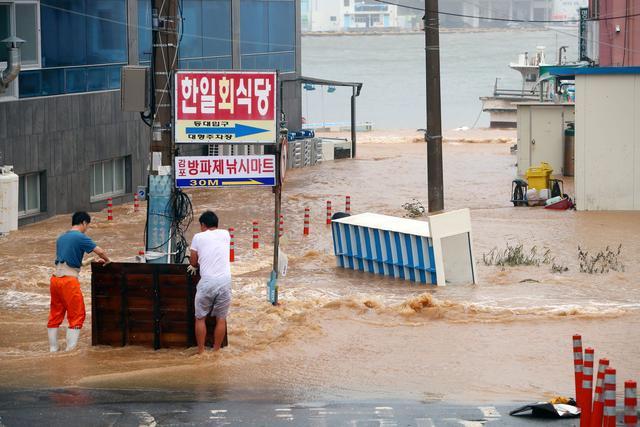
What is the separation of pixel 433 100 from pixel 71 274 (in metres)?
15.2

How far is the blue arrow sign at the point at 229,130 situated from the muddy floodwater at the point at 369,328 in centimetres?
240

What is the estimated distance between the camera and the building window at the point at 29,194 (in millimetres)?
28219

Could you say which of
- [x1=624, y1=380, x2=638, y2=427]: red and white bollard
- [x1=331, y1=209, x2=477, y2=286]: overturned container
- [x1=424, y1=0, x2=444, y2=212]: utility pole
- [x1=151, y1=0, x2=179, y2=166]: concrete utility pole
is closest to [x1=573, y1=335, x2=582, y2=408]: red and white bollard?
[x1=624, y1=380, x2=638, y2=427]: red and white bollard

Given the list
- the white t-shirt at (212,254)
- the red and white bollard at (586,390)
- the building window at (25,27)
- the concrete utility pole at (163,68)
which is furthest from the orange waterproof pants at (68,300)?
the building window at (25,27)

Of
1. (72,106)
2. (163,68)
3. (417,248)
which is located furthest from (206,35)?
(163,68)

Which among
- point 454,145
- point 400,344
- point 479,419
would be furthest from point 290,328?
point 454,145

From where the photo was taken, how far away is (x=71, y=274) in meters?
13.0

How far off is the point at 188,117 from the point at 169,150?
511mm

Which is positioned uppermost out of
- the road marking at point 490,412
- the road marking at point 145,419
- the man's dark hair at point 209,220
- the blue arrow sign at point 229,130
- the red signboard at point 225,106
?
→ the red signboard at point 225,106

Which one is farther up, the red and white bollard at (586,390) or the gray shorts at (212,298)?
the gray shorts at (212,298)

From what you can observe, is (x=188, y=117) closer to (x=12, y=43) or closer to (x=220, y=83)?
(x=220, y=83)

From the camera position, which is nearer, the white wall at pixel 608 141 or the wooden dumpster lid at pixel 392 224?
the wooden dumpster lid at pixel 392 224

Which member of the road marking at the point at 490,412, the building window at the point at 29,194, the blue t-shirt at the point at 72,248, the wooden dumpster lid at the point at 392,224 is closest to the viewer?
the road marking at the point at 490,412

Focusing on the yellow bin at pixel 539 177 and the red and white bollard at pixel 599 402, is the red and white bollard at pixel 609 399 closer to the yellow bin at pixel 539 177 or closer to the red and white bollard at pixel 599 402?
the red and white bollard at pixel 599 402
